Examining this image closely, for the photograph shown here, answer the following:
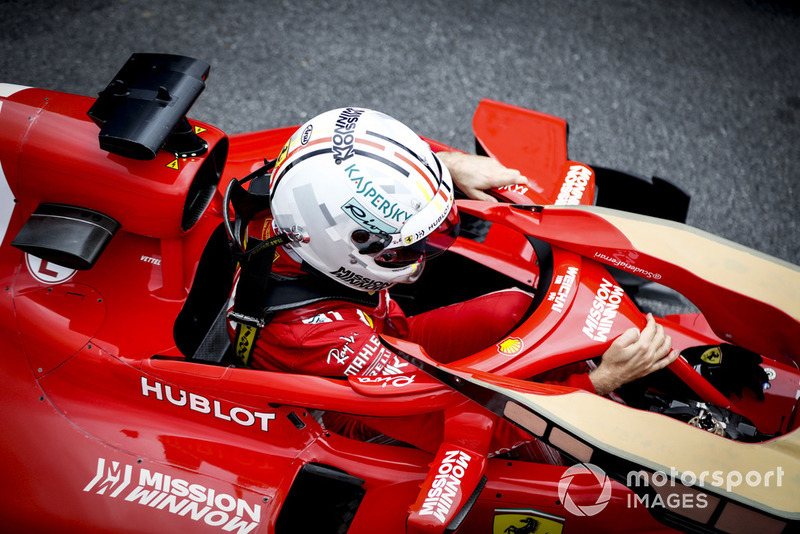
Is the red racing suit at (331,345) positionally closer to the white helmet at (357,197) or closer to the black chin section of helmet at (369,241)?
the white helmet at (357,197)

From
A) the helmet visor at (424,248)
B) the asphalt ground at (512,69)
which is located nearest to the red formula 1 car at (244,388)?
the helmet visor at (424,248)

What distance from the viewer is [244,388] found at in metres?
1.62

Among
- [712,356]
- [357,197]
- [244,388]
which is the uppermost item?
[357,197]

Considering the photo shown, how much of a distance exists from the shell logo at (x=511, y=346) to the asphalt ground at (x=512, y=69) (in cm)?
206

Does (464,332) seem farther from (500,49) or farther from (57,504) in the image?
(500,49)

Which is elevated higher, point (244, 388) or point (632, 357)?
point (632, 357)

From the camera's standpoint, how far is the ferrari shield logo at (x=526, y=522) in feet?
5.68

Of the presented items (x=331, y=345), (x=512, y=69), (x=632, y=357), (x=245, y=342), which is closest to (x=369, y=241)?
(x=331, y=345)

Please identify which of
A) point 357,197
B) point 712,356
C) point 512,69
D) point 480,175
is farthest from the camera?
point 512,69

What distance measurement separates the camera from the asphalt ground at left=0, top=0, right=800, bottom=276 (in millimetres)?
3553

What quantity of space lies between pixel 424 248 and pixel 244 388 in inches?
22.8

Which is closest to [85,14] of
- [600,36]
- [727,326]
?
[600,36]

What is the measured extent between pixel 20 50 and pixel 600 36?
3.42 meters

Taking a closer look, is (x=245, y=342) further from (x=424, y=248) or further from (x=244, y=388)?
(x=424, y=248)
